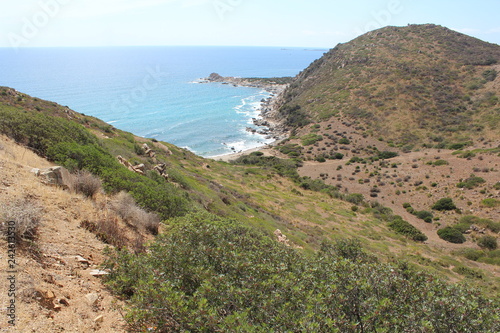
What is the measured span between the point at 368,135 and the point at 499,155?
2494cm

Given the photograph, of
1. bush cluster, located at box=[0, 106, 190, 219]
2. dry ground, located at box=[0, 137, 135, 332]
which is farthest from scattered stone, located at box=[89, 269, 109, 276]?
bush cluster, located at box=[0, 106, 190, 219]

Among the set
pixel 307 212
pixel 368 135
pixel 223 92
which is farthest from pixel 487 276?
pixel 223 92

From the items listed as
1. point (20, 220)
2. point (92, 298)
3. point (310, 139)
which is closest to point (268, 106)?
point (310, 139)

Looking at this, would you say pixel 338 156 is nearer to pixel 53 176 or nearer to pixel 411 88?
pixel 411 88

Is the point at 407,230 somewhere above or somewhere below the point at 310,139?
below

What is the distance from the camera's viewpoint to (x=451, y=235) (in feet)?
89.1

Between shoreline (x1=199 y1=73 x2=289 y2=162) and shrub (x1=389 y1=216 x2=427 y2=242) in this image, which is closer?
shrub (x1=389 y1=216 x2=427 y2=242)

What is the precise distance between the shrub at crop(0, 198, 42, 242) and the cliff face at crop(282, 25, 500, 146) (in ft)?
213

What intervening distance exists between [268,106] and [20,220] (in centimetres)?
10022

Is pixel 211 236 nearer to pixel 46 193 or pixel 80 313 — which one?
pixel 80 313

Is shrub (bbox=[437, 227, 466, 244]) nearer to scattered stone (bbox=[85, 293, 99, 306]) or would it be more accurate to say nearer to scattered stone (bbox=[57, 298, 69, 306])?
scattered stone (bbox=[85, 293, 99, 306])

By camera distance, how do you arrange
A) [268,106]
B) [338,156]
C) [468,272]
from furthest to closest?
[268,106], [338,156], [468,272]

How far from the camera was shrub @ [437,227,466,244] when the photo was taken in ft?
87.5

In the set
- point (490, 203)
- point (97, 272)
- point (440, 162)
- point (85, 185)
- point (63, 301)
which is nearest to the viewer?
point (63, 301)
